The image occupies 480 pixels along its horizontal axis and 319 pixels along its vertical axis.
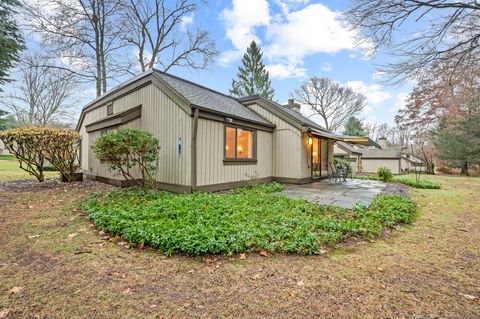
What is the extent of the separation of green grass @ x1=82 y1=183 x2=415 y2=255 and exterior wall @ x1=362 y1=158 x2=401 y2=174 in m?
26.4

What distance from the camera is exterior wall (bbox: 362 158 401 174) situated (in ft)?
91.5

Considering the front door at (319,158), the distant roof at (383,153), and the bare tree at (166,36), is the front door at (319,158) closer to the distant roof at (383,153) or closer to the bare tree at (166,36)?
the bare tree at (166,36)

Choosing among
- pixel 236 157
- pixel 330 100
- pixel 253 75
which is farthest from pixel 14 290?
pixel 253 75

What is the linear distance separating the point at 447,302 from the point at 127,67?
20317mm

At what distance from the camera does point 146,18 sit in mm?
17453

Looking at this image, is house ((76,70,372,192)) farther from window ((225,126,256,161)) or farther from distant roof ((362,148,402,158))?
distant roof ((362,148,402,158))

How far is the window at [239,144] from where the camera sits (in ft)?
26.6

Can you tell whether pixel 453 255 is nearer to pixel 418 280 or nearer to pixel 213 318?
pixel 418 280

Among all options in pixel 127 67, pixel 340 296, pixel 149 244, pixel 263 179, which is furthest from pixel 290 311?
pixel 127 67


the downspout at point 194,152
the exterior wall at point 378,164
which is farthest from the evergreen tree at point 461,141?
the downspout at point 194,152

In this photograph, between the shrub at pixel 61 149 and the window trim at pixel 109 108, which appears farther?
the window trim at pixel 109 108

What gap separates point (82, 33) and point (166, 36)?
19.0ft

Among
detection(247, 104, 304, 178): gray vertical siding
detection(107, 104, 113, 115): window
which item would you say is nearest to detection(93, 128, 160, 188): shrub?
detection(107, 104, 113, 115): window

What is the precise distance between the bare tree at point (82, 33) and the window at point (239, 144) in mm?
13439
